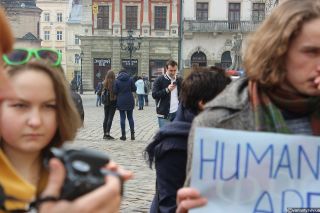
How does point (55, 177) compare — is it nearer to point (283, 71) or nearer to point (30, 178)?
point (30, 178)

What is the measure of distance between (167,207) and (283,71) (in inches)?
50.5

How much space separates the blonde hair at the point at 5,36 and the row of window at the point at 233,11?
54.4 m

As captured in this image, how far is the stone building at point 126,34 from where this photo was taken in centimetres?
5591

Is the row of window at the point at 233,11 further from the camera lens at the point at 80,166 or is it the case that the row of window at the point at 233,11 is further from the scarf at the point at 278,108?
the camera lens at the point at 80,166

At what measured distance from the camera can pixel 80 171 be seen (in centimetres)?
122

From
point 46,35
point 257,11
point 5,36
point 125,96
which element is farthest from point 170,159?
point 46,35

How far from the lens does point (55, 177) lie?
1.22m

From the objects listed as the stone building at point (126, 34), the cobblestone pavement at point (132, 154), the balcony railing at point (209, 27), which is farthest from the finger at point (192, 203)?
the stone building at point (126, 34)

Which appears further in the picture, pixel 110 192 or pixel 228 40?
pixel 228 40

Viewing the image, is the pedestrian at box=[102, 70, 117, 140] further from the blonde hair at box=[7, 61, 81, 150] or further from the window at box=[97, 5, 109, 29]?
the window at box=[97, 5, 109, 29]

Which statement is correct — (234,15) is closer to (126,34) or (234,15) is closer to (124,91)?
(126,34)

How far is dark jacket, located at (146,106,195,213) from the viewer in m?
2.95

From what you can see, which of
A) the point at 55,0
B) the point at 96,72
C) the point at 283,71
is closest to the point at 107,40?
the point at 96,72

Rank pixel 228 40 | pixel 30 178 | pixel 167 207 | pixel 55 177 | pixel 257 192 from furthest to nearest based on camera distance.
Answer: pixel 228 40 < pixel 167 207 < pixel 257 192 < pixel 30 178 < pixel 55 177
